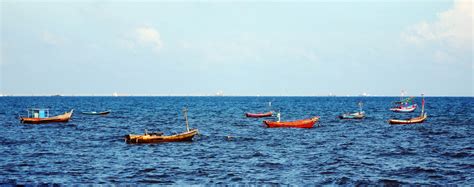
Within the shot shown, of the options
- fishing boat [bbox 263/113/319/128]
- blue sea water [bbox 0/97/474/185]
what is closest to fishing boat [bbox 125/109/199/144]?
blue sea water [bbox 0/97/474/185]

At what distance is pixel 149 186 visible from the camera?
84.6 feet

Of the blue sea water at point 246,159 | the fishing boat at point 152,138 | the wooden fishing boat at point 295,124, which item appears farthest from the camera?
the wooden fishing boat at point 295,124

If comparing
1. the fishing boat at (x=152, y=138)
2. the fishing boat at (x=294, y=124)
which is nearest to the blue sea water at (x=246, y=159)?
the fishing boat at (x=152, y=138)

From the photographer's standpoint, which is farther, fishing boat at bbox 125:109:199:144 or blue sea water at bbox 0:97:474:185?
fishing boat at bbox 125:109:199:144

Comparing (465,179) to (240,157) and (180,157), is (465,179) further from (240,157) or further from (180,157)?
(180,157)

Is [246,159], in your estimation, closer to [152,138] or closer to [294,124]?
[152,138]

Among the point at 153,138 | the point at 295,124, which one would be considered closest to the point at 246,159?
the point at 153,138

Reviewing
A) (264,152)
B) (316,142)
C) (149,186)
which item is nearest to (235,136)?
(316,142)

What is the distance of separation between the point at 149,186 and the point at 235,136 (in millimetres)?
26884

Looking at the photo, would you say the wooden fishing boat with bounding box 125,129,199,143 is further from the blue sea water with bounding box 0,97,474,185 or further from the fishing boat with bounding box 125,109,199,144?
the blue sea water with bounding box 0,97,474,185

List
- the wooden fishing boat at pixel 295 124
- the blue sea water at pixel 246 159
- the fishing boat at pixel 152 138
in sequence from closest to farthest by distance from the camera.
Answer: the blue sea water at pixel 246 159, the fishing boat at pixel 152 138, the wooden fishing boat at pixel 295 124

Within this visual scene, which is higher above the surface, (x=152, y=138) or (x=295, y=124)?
(x=295, y=124)

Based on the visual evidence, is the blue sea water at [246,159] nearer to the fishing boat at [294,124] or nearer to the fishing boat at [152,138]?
the fishing boat at [152,138]

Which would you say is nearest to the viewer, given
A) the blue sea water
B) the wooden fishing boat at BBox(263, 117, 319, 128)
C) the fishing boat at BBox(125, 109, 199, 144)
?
the blue sea water
